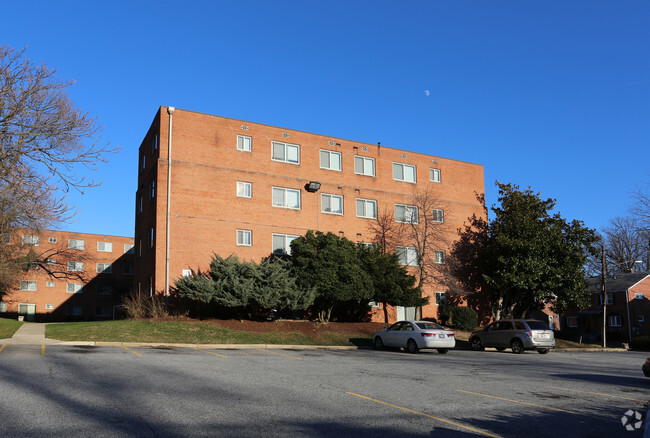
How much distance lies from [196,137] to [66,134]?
1068 cm

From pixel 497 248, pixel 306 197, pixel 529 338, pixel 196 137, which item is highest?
pixel 196 137

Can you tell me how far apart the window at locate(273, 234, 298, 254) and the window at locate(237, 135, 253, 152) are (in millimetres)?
5924

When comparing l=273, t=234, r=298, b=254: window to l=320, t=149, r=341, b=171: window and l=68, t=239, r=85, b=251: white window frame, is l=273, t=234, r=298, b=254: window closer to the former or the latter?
l=320, t=149, r=341, b=171: window

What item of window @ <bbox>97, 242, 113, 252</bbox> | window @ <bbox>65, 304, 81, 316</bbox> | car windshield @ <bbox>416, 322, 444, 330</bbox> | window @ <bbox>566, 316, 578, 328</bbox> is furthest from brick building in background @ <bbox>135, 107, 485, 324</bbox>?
window @ <bbox>97, 242, 113, 252</bbox>

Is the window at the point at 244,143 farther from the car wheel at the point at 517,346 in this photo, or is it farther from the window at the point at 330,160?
the car wheel at the point at 517,346

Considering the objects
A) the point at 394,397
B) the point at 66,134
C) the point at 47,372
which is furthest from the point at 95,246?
the point at 394,397

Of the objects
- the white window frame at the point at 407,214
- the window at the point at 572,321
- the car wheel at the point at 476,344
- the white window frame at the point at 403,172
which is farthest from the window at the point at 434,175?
the window at the point at 572,321

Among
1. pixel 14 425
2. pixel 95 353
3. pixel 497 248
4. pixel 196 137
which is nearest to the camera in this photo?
pixel 14 425

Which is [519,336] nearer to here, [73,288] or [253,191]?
[253,191]

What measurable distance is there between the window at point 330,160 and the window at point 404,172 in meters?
4.79

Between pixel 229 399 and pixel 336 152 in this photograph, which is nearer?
pixel 229 399

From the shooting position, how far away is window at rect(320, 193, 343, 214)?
37.1 metres

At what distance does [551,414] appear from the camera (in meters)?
Answer: 8.64

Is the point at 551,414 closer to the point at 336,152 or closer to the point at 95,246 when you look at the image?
the point at 336,152
